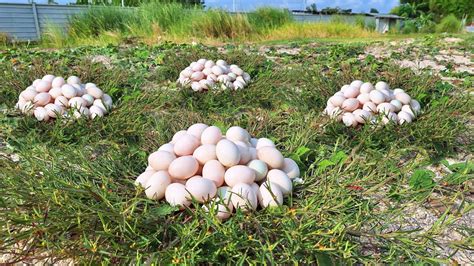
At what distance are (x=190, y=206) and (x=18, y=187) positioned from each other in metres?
0.53

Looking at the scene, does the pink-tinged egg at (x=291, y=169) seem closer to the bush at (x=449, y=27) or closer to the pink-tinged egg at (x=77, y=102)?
the pink-tinged egg at (x=77, y=102)

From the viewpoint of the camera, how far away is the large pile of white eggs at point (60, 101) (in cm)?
238

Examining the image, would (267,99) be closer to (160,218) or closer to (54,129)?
(54,129)

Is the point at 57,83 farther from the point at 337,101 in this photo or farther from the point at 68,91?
Result: the point at 337,101

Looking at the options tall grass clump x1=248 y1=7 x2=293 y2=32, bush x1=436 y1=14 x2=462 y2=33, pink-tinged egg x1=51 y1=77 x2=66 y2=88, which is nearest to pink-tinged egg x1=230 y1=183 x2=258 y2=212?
pink-tinged egg x1=51 y1=77 x2=66 y2=88

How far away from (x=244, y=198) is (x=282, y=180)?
0.59 ft

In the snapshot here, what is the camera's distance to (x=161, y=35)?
885cm

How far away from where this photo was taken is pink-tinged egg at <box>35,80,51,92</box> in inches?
99.6

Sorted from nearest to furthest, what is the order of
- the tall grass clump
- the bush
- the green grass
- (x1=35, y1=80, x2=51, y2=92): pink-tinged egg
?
the green grass < (x1=35, y1=80, x2=51, y2=92): pink-tinged egg < the tall grass clump < the bush

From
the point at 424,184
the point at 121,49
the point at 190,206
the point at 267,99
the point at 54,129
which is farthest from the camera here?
the point at 121,49

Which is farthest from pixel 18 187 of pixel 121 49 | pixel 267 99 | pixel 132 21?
pixel 132 21

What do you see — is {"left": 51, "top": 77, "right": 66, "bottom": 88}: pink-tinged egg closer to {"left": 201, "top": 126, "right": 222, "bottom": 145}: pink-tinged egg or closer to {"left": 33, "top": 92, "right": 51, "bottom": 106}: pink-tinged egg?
{"left": 33, "top": 92, "right": 51, "bottom": 106}: pink-tinged egg

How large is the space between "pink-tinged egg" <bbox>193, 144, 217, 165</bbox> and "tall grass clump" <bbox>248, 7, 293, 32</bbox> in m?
9.91

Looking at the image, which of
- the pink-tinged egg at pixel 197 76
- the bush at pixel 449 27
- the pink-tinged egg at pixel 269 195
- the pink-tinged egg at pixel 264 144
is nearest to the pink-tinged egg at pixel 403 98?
the pink-tinged egg at pixel 264 144
